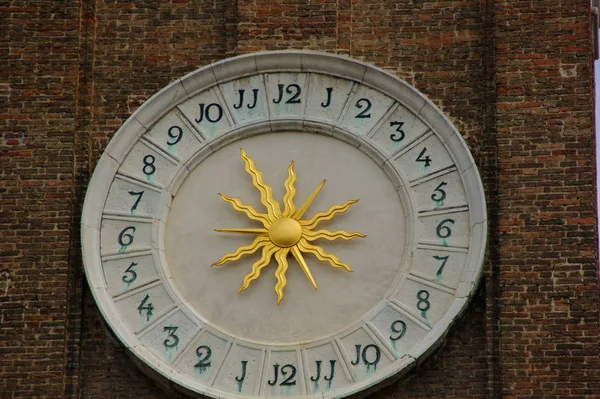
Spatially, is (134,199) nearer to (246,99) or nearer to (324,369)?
(246,99)

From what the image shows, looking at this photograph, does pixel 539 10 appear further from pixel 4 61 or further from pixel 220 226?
pixel 4 61

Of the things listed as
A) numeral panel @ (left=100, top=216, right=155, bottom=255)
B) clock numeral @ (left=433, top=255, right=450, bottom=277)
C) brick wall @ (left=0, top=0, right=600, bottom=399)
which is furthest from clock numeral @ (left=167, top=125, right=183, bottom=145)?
clock numeral @ (left=433, top=255, right=450, bottom=277)

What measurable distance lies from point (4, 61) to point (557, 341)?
18.1ft

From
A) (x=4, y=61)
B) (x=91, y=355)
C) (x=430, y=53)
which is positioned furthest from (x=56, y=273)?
(x=430, y=53)

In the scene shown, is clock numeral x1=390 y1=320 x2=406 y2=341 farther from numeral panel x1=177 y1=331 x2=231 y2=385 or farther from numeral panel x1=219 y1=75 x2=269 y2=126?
numeral panel x1=219 y1=75 x2=269 y2=126

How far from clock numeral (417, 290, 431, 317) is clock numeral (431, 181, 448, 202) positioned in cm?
83

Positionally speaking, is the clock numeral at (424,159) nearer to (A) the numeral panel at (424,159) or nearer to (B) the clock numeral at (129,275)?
(A) the numeral panel at (424,159)

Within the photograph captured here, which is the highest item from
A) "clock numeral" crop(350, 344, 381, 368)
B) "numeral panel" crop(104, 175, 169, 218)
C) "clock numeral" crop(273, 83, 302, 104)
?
"clock numeral" crop(273, 83, 302, 104)

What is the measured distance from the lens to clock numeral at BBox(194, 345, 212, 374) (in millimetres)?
18125

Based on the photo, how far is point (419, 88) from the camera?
62.1 feet

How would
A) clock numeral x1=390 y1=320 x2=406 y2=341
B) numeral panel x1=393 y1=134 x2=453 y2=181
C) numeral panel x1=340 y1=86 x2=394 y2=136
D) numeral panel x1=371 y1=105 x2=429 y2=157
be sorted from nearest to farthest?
1. clock numeral x1=390 y1=320 x2=406 y2=341
2. numeral panel x1=393 y1=134 x2=453 y2=181
3. numeral panel x1=371 y1=105 x2=429 y2=157
4. numeral panel x1=340 y1=86 x2=394 y2=136

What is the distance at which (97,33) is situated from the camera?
769 inches

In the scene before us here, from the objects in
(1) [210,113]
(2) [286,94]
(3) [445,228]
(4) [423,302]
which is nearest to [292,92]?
(2) [286,94]

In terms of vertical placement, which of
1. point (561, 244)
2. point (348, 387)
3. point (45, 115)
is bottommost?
point (348, 387)
